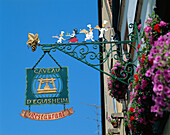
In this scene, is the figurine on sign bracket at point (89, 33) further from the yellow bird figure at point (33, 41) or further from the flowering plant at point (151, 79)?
the flowering plant at point (151, 79)

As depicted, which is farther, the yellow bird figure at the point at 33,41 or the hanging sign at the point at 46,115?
the hanging sign at the point at 46,115

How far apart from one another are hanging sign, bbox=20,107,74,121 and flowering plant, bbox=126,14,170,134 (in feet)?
7.85

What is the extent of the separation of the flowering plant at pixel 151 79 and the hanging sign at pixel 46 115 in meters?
2.39

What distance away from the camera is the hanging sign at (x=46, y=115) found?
28.7 feet

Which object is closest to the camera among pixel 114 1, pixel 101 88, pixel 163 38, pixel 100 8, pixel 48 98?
pixel 163 38

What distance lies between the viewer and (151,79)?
5059mm

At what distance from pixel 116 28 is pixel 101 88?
39.3ft

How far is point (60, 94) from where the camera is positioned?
9008 mm

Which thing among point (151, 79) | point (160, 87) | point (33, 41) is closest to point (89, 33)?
point (33, 41)

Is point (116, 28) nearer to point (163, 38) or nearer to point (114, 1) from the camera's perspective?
point (114, 1)

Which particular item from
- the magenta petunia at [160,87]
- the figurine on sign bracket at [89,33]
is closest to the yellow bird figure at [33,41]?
the figurine on sign bracket at [89,33]

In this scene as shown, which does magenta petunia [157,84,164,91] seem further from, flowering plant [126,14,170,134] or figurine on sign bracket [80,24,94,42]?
figurine on sign bracket [80,24,94,42]

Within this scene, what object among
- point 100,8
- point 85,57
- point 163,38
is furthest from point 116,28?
point 100,8

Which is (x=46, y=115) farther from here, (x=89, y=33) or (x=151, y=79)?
(x=151, y=79)
